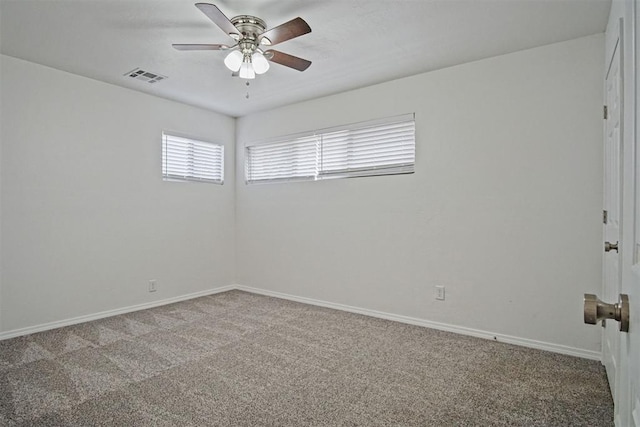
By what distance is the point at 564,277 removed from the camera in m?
2.78

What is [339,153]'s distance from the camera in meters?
4.09

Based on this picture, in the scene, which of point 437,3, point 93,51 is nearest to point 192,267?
point 93,51

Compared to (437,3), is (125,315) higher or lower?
lower

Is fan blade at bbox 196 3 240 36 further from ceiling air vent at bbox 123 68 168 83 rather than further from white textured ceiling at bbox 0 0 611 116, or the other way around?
ceiling air vent at bbox 123 68 168 83

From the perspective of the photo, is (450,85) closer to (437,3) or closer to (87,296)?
(437,3)

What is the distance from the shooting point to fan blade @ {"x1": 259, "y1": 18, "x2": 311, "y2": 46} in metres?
2.09

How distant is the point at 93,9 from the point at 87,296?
266 centimetres

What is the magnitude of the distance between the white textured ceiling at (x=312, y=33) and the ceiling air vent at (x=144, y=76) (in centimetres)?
9

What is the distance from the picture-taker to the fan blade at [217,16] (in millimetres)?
1903

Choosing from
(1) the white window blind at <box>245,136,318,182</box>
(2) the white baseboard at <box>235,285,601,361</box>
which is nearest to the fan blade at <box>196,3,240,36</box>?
(1) the white window blind at <box>245,136,318,182</box>

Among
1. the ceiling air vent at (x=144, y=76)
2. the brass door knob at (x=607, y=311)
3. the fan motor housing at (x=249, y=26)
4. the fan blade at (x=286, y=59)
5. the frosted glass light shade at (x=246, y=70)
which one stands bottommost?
the brass door knob at (x=607, y=311)

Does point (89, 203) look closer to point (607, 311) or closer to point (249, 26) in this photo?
point (249, 26)

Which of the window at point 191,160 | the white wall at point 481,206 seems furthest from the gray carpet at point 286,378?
the window at point 191,160

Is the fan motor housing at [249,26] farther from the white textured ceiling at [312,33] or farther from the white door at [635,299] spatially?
the white door at [635,299]
